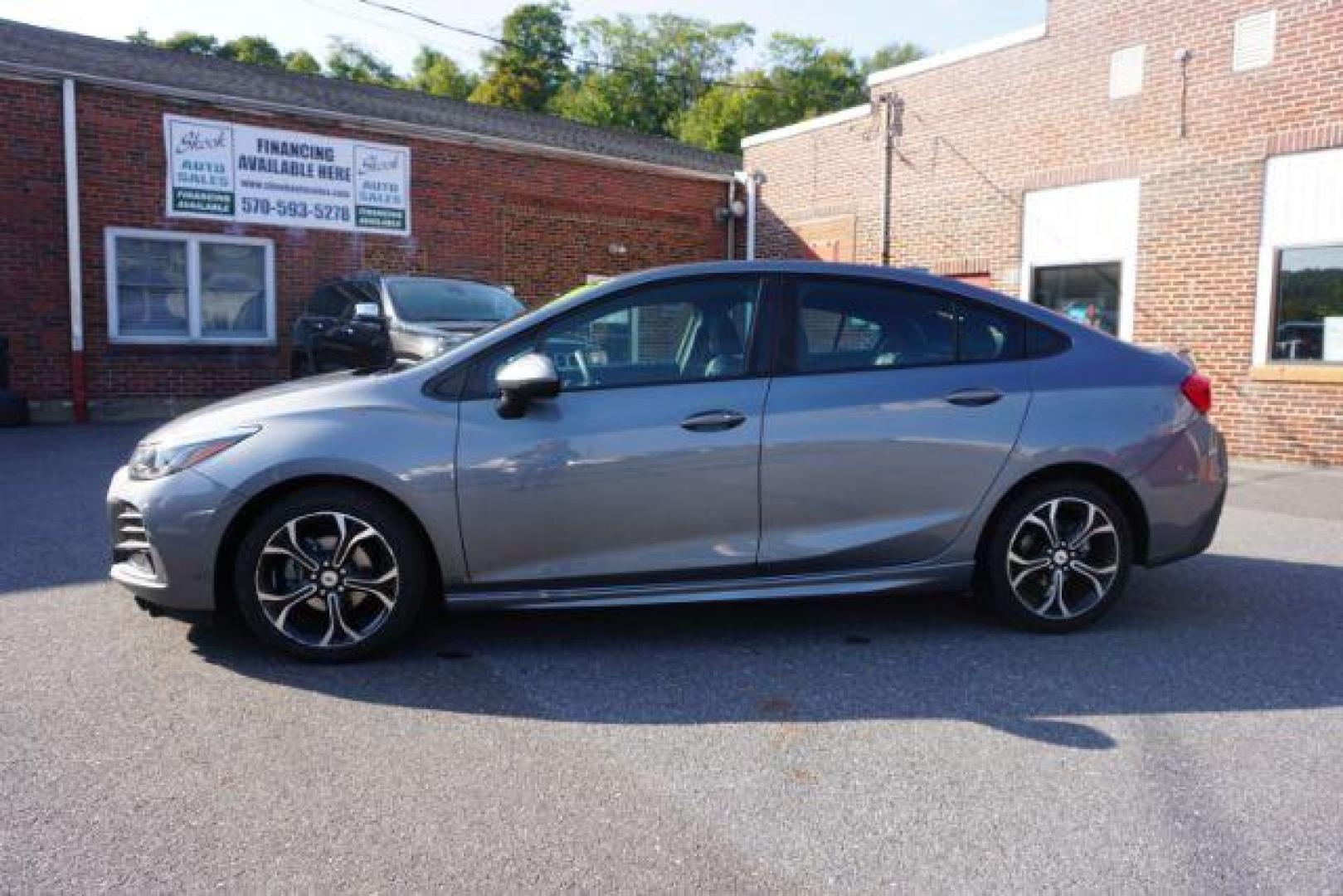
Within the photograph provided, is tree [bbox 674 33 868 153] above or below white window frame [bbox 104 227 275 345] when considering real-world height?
above

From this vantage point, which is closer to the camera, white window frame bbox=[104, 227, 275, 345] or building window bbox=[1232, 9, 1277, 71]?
building window bbox=[1232, 9, 1277, 71]

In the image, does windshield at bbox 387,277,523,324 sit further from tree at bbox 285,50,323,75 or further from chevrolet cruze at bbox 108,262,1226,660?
tree at bbox 285,50,323,75

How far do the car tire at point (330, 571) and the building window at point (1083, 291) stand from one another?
10.6 meters

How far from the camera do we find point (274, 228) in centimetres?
1392

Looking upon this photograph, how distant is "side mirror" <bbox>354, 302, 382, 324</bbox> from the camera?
383 inches

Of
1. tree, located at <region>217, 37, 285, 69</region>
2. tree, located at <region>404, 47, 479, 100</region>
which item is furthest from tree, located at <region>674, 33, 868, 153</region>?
tree, located at <region>217, 37, 285, 69</region>

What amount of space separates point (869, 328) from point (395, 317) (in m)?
6.76

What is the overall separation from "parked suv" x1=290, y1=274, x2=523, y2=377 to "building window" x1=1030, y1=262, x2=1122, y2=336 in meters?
7.03

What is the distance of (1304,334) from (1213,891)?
34.2ft

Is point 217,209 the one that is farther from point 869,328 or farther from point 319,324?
point 869,328

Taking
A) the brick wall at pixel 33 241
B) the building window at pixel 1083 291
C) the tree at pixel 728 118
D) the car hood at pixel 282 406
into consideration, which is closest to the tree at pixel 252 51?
the tree at pixel 728 118

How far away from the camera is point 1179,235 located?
11758 mm

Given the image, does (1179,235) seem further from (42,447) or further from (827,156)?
(42,447)

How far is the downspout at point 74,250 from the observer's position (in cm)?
1234
